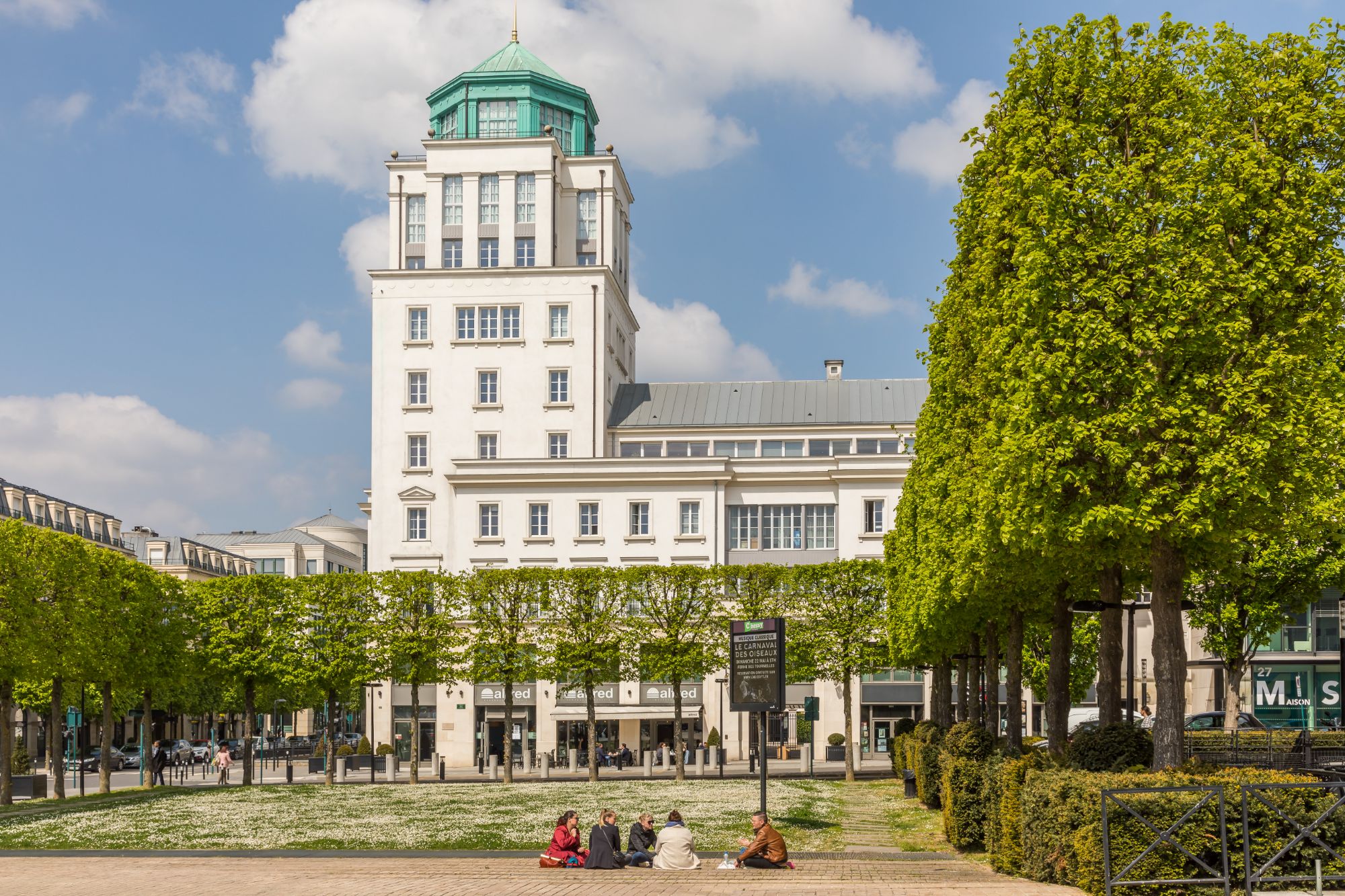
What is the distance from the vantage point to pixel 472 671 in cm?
5984

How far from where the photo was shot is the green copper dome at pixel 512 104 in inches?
3248

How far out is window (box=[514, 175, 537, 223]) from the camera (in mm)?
79688

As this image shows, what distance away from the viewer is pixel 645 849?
84.5 ft

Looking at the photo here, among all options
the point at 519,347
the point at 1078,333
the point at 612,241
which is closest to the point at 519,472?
the point at 519,347

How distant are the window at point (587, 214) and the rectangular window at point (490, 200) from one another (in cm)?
506

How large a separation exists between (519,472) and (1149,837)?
5976 cm

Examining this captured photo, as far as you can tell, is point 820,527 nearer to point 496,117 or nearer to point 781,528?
point 781,528

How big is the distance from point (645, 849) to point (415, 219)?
60992 millimetres

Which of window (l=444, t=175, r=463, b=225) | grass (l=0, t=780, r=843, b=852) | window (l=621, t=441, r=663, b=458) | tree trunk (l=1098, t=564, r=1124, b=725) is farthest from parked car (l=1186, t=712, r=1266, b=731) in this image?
window (l=444, t=175, r=463, b=225)

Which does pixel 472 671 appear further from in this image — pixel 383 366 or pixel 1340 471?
pixel 1340 471

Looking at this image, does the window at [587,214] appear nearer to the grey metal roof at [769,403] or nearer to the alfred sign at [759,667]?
the grey metal roof at [769,403]

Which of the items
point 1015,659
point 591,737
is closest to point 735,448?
point 591,737

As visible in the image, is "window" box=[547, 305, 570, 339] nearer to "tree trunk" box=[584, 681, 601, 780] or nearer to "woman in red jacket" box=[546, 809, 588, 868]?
"tree trunk" box=[584, 681, 601, 780]

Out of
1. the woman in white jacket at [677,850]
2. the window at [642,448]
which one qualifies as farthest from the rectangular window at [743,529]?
the woman in white jacket at [677,850]
